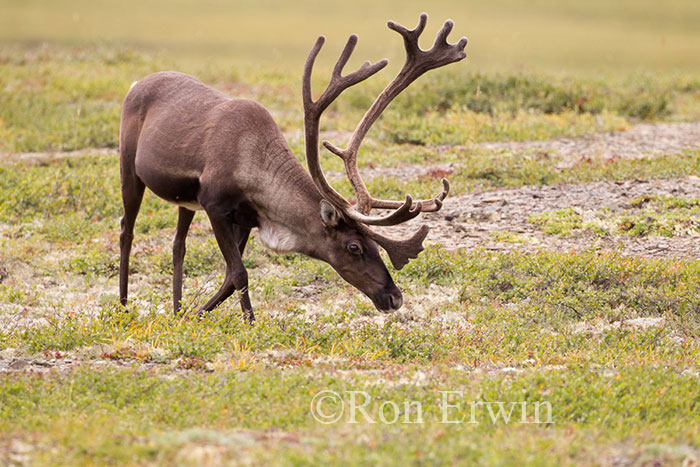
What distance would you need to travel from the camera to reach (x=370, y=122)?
821cm

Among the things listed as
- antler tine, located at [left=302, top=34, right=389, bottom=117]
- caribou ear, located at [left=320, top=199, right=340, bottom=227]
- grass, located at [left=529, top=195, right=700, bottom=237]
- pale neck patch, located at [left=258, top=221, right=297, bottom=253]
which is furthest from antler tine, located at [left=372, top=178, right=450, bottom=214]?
grass, located at [left=529, top=195, right=700, bottom=237]

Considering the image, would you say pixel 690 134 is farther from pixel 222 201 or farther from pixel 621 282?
pixel 222 201

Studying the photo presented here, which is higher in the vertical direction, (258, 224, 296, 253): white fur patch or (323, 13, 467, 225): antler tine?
(323, 13, 467, 225): antler tine

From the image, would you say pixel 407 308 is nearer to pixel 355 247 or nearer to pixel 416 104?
pixel 355 247

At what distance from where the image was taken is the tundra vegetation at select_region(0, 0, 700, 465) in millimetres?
5254

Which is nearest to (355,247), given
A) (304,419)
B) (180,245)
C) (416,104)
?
(304,419)

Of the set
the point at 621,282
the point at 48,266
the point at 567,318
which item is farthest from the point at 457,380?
the point at 48,266

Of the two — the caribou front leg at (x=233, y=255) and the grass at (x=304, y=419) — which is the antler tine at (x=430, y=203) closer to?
the caribou front leg at (x=233, y=255)

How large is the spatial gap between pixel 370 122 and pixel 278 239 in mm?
1464

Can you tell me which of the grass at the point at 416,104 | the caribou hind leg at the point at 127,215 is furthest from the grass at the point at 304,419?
the grass at the point at 416,104

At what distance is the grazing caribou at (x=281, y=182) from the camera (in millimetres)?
7820

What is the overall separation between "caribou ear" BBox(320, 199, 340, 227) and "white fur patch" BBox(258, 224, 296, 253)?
1.51ft

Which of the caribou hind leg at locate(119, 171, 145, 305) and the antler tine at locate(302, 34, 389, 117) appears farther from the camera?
the caribou hind leg at locate(119, 171, 145, 305)

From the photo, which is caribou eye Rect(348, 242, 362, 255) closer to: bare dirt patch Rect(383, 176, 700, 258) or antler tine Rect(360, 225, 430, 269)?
antler tine Rect(360, 225, 430, 269)
